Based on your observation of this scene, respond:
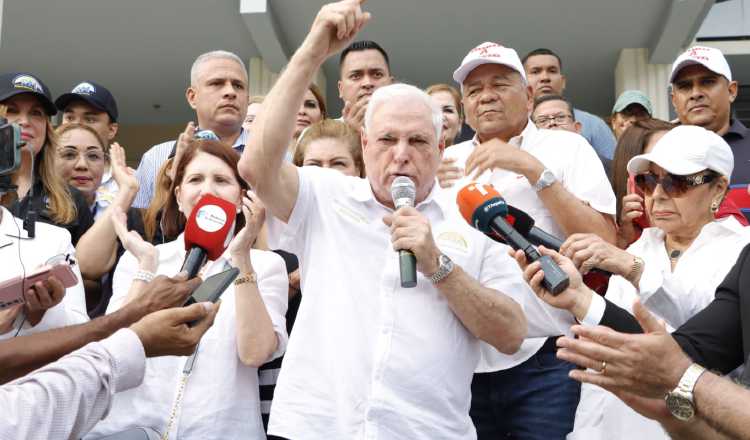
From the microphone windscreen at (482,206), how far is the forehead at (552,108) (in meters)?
2.93

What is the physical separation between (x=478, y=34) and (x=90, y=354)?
851 cm

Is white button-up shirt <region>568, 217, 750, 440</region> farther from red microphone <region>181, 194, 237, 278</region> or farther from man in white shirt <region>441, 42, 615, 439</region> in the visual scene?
red microphone <region>181, 194, 237, 278</region>

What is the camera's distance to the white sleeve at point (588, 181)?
3.87 m

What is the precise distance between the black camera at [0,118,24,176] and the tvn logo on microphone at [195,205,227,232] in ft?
1.86

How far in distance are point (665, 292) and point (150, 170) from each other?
3.24m

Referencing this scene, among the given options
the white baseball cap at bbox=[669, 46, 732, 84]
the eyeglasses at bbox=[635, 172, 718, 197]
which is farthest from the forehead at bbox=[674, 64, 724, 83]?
the eyeglasses at bbox=[635, 172, 718, 197]

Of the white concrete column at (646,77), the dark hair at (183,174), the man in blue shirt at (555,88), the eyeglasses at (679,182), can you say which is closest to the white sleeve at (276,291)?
the dark hair at (183,174)

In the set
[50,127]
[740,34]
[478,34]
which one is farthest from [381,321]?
[740,34]

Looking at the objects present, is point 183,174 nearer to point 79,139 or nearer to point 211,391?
point 211,391

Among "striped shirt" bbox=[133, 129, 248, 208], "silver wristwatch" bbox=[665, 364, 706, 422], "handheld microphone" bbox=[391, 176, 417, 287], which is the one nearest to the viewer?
"silver wristwatch" bbox=[665, 364, 706, 422]

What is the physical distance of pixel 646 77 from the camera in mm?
10422

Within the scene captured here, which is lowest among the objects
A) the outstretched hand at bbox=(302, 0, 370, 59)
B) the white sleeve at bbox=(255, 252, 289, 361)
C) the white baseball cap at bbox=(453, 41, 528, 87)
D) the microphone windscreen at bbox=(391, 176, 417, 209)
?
the white sleeve at bbox=(255, 252, 289, 361)

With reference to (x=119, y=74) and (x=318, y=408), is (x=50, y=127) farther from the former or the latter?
(x=119, y=74)

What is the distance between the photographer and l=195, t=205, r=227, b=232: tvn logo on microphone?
279 cm
